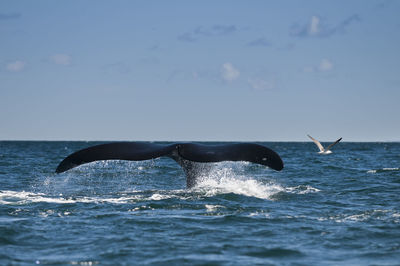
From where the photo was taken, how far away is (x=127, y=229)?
8.12m

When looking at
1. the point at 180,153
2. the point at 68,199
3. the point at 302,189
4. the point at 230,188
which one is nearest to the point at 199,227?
the point at 180,153

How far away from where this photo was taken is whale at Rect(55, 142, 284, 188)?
30.0 ft

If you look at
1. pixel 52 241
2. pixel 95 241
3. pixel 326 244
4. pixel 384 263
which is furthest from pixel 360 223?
pixel 52 241

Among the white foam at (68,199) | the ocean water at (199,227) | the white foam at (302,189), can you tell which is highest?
the white foam at (68,199)

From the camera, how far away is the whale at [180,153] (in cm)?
915

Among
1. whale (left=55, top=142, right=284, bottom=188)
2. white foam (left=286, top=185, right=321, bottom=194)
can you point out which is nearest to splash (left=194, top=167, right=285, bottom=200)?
white foam (left=286, top=185, right=321, bottom=194)

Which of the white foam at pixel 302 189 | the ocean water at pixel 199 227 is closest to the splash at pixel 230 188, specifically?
the ocean water at pixel 199 227

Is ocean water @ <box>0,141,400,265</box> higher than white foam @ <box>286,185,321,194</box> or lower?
lower

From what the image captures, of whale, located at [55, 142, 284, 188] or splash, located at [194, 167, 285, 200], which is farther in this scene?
splash, located at [194, 167, 285, 200]

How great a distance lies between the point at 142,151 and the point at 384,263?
4912 millimetres

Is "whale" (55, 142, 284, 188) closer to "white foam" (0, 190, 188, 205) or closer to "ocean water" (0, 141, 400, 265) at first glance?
"ocean water" (0, 141, 400, 265)

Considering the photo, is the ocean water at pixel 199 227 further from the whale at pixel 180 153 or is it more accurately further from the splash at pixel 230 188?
the whale at pixel 180 153

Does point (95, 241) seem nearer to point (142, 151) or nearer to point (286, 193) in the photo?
point (142, 151)

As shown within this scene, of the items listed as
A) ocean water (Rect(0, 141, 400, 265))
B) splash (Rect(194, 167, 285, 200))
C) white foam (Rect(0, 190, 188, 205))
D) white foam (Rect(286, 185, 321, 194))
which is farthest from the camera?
white foam (Rect(286, 185, 321, 194))
